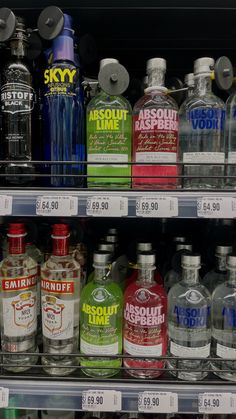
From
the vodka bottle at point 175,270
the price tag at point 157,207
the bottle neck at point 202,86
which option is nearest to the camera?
the price tag at point 157,207

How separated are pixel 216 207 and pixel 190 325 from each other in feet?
1.07

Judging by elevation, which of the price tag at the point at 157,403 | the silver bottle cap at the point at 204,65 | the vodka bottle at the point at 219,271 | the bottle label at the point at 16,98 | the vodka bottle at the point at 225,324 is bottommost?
the price tag at the point at 157,403

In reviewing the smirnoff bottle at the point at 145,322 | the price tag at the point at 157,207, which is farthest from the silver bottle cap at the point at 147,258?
the price tag at the point at 157,207

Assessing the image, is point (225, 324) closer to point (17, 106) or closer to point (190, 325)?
point (190, 325)

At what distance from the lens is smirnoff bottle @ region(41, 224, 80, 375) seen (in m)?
0.90

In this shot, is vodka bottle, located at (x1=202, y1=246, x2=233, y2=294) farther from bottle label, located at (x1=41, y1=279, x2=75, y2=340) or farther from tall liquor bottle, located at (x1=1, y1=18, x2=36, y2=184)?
tall liquor bottle, located at (x1=1, y1=18, x2=36, y2=184)

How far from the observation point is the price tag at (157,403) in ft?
2.79

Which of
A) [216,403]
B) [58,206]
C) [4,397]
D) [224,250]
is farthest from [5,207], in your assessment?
[216,403]

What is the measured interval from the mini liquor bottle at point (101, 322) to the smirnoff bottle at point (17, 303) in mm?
148

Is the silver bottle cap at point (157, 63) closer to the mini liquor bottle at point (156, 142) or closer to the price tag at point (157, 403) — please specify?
the mini liquor bottle at point (156, 142)

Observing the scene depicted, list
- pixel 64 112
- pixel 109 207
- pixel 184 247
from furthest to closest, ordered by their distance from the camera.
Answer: pixel 184 247, pixel 64 112, pixel 109 207

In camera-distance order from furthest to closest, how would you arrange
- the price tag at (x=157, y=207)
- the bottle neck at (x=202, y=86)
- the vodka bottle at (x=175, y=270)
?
the vodka bottle at (x=175, y=270) → the bottle neck at (x=202, y=86) → the price tag at (x=157, y=207)

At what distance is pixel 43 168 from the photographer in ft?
3.25

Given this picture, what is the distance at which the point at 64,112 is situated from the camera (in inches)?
37.1
